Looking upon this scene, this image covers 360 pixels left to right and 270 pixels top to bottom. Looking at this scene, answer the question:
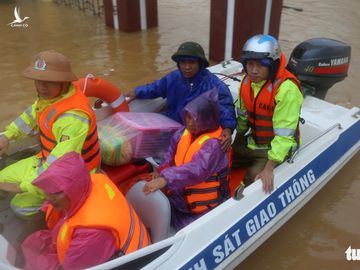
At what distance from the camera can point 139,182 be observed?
2.53 metres

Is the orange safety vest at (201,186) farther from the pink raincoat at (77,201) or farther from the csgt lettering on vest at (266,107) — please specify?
the pink raincoat at (77,201)

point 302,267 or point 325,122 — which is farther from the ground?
point 325,122

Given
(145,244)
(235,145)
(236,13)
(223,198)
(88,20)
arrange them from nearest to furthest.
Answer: (145,244)
(223,198)
(235,145)
(236,13)
(88,20)

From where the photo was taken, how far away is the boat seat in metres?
2.23

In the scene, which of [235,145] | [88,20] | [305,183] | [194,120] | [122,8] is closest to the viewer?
[194,120]

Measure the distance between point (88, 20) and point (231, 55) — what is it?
4.14m

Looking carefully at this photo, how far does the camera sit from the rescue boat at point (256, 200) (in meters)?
2.04

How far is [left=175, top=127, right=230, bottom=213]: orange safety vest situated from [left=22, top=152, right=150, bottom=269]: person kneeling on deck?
566 millimetres

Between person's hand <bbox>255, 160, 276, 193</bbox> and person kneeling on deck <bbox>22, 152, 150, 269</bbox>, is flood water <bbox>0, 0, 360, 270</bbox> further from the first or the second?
person kneeling on deck <bbox>22, 152, 150, 269</bbox>

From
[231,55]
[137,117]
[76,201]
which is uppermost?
[76,201]

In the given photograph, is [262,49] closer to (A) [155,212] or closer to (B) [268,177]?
(B) [268,177]

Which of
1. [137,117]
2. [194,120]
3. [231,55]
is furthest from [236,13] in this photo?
[194,120]

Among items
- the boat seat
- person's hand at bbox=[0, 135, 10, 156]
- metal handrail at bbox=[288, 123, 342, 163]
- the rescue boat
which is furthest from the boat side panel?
person's hand at bbox=[0, 135, 10, 156]

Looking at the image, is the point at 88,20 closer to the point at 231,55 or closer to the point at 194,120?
the point at 231,55
